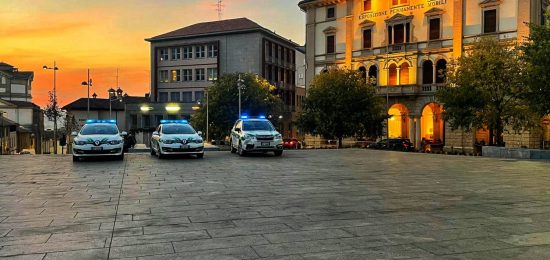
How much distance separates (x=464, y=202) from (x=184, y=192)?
5.53 m

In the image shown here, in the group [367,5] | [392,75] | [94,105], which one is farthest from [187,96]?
[392,75]

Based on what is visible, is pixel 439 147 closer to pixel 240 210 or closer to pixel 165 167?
pixel 165 167

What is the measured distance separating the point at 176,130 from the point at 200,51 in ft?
195

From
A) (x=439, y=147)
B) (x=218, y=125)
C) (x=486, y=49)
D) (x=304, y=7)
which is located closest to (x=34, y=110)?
(x=218, y=125)

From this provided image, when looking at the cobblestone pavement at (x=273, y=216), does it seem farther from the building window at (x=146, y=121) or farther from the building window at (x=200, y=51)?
the building window at (x=146, y=121)

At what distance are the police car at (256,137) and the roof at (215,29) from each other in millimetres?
53329

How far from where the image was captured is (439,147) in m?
44.9

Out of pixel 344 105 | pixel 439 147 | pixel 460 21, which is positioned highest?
pixel 460 21

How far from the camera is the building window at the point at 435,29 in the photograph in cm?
4503

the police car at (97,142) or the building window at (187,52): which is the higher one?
the building window at (187,52)

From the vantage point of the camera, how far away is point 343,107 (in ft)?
120

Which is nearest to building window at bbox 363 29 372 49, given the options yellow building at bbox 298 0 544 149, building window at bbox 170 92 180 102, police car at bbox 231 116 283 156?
yellow building at bbox 298 0 544 149

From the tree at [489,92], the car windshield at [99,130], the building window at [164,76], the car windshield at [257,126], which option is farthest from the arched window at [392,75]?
the building window at [164,76]

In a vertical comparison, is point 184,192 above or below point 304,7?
below
